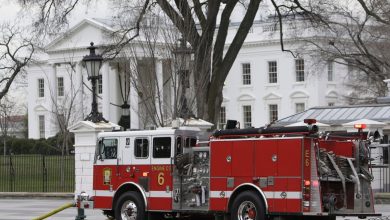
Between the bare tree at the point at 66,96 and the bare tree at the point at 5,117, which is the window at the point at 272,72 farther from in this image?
the bare tree at the point at 5,117

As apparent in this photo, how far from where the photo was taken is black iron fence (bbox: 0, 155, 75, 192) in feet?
136

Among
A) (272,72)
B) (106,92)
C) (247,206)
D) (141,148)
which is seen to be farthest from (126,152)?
(106,92)

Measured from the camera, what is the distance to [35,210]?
3075 centimetres

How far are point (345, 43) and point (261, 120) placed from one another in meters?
32.0

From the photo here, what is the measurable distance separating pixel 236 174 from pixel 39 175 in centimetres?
2561

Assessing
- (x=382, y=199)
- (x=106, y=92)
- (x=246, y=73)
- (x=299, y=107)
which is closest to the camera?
(x=382, y=199)

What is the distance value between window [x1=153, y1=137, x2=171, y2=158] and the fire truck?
0.02 m

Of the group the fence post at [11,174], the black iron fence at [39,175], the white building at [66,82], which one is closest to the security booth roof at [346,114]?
the black iron fence at [39,175]

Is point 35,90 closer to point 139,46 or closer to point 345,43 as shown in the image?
point 345,43

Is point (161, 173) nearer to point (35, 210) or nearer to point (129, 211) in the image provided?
point (129, 211)

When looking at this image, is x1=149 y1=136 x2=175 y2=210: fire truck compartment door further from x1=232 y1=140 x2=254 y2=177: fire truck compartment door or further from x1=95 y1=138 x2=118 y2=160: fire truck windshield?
x1=232 y1=140 x2=254 y2=177: fire truck compartment door

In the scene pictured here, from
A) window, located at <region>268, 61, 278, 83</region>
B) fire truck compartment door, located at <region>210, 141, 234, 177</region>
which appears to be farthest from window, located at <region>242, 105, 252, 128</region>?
fire truck compartment door, located at <region>210, 141, 234, 177</region>

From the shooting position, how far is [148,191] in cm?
2319

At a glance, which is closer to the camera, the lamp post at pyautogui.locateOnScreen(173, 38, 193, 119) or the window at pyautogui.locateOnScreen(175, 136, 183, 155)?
Answer: the window at pyautogui.locateOnScreen(175, 136, 183, 155)
